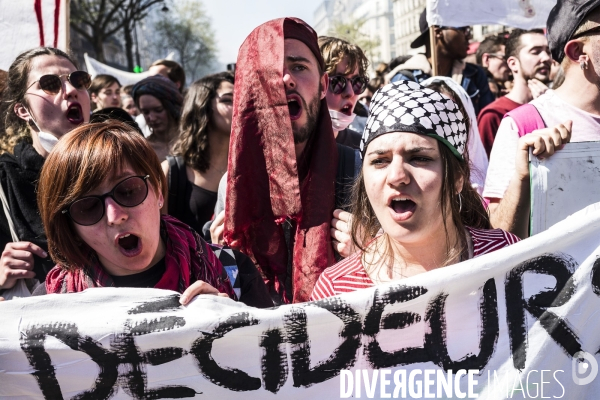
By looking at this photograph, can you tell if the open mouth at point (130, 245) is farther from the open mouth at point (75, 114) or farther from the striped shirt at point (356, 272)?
the open mouth at point (75, 114)

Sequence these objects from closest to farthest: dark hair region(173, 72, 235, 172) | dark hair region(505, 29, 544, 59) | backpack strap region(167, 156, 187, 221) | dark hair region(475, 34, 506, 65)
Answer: backpack strap region(167, 156, 187, 221) → dark hair region(173, 72, 235, 172) → dark hair region(505, 29, 544, 59) → dark hair region(475, 34, 506, 65)

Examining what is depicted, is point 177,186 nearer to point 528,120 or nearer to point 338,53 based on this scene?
point 338,53

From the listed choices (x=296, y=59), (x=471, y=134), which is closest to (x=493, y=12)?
(x=471, y=134)

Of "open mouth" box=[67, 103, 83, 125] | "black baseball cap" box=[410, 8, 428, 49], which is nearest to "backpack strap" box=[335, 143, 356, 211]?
"open mouth" box=[67, 103, 83, 125]

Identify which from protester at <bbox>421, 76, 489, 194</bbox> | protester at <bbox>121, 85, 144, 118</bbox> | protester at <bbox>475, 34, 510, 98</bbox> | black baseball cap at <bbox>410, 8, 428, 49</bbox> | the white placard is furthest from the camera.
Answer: protester at <bbox>121, 85, 144, 118</bbox>

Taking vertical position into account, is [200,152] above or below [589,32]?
below

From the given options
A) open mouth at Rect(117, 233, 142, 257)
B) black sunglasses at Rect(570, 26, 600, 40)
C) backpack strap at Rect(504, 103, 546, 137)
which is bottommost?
open mouth at Rect(117, 233, 142, 257)

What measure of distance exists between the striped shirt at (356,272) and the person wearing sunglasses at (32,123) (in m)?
1.14

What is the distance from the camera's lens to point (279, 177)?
2.79 metres

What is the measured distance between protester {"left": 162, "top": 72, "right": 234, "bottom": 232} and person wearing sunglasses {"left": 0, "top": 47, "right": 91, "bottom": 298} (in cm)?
75

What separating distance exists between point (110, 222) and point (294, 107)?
3.60 feet

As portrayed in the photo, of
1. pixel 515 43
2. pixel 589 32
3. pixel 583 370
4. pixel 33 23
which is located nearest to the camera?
pixel 583 370

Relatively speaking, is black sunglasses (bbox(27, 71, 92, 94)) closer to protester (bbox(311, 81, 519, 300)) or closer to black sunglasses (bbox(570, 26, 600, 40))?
protester (bbox(311, 81, 519, 300))

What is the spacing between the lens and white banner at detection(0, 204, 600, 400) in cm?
197
